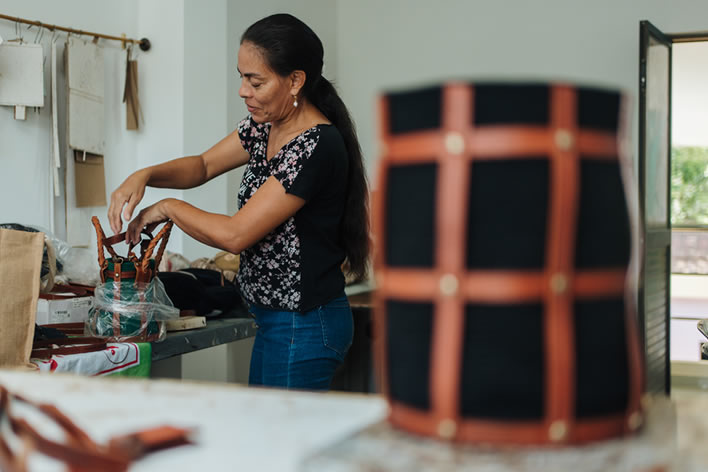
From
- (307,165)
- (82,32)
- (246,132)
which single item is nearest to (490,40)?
(82,32)

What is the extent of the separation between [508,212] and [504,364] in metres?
0.10

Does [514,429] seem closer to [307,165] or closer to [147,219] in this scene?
[307,165]

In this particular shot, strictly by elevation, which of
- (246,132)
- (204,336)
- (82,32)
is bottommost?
(204,336)

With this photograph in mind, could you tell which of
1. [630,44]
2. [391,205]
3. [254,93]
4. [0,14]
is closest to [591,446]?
[391,205]

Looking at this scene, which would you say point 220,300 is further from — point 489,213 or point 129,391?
point 489,213

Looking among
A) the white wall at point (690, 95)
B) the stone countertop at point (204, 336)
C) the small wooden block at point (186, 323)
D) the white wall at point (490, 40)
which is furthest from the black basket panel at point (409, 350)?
the white wall at point (690, 95)

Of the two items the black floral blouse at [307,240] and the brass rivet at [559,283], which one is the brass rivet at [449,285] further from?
the black floral blouse at [307,240]

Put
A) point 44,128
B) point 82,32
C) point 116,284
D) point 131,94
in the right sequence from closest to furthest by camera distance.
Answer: point 116,284
point 44,128
point 82,32
point 131,94

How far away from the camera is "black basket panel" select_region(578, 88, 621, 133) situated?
50 cm

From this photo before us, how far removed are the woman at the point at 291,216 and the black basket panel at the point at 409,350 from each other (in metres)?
1.18

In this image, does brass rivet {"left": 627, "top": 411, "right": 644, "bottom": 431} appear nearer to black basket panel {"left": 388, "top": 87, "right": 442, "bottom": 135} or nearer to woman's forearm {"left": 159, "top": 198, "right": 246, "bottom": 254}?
black basket panel {"left": 388, "top": 87, "right": 442, "bottom": 135}

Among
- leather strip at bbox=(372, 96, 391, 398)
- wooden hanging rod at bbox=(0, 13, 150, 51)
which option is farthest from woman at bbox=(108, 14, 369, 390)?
wooden hanging rod at bbox=(0, 13, 150, 51)

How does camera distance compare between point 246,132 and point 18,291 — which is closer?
point 18,291

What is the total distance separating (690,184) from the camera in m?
→ 7.13
